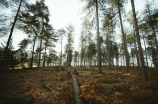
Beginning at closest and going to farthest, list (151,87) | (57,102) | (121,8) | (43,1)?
(57,102) < (151,87) < (121,8) < (43,1)

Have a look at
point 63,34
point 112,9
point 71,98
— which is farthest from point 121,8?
point 63,34

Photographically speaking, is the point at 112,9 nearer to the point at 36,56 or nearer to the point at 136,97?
the point at 136,97

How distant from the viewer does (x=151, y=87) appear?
13.3 feet

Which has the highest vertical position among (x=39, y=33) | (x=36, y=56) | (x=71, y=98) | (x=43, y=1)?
(x=43, y=1)

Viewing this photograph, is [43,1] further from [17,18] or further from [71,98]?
[71,98]

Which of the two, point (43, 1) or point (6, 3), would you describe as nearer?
point (6, 3)

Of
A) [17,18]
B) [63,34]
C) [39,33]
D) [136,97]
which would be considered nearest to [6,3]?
[17,18]

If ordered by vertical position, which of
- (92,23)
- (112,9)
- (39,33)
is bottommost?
(39,33)

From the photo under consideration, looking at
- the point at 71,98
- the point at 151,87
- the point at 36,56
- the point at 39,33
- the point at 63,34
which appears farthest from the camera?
the point at 63,34

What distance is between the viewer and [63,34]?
1000 inches

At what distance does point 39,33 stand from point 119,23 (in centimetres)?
1506

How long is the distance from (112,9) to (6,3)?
584 inches

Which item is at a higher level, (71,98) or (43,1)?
(43,1)

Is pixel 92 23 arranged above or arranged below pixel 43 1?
below
